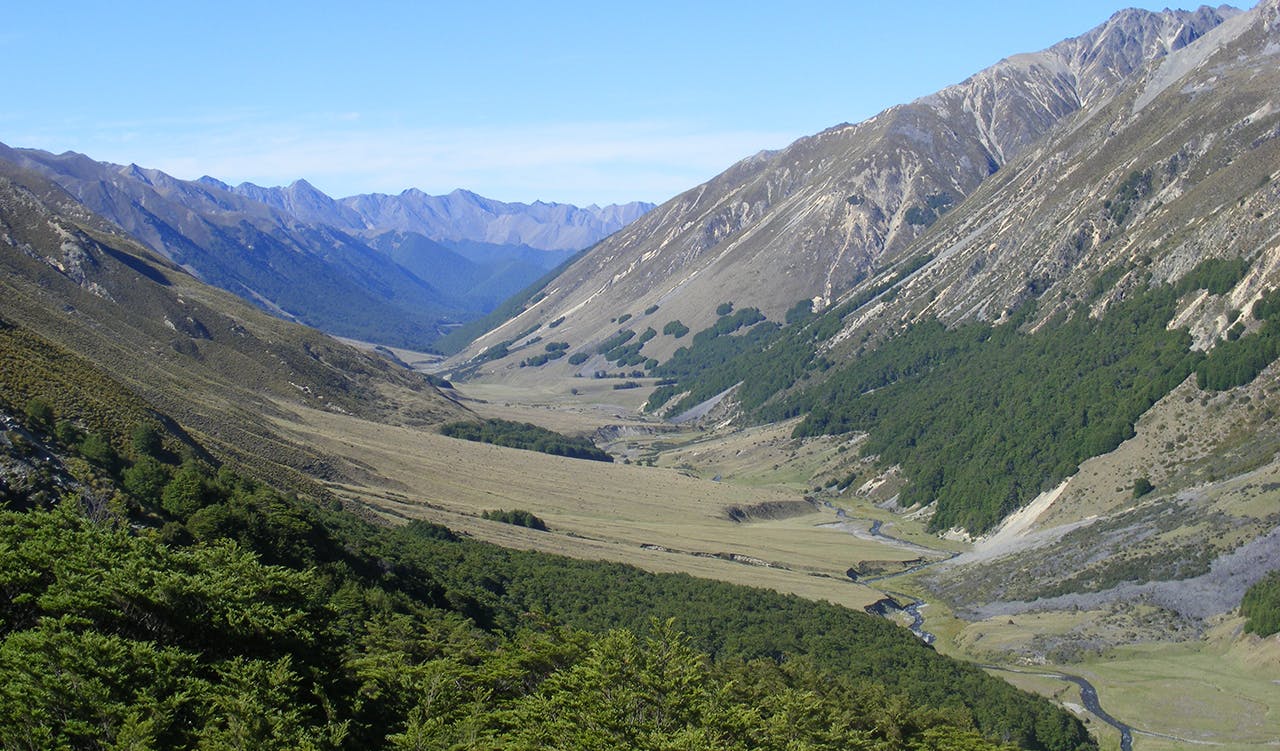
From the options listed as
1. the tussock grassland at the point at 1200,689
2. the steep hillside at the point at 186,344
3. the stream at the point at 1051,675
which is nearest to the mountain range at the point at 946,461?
the tussock grassland at the point at 1200,689

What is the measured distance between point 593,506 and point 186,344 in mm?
62277

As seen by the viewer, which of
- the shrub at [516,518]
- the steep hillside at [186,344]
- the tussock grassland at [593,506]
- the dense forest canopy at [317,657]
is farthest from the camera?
the shrub at [516,518]

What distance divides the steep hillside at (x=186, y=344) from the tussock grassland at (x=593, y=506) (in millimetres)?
9006

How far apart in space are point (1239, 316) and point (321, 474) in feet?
312

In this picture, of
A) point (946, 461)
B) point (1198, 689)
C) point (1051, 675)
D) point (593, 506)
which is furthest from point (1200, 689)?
point (946, 461)

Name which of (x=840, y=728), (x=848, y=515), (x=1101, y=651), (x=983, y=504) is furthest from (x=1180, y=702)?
(x=848, y=515)

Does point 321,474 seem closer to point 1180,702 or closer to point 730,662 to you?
point 730,662

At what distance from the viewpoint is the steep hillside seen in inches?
4075

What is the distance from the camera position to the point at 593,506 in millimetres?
130500

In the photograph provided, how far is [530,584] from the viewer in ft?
264

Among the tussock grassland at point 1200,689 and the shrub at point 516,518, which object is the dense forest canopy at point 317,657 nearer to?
the tussock grassland at point 1200,689

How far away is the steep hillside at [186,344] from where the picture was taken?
340 ft

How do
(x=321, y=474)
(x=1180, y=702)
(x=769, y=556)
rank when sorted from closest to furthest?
1. (x=1180, y=702)
2. (x=321, y=474)
3. (x=769, y=556)

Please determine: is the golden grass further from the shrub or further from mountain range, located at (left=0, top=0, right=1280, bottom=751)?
the shrub
